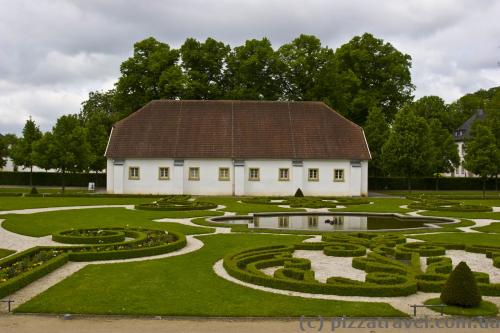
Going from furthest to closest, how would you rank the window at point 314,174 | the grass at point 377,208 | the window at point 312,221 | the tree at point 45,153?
the tree at point 45,153 → the window at point 314,174 → the grass at point 377,208 → the window at point 312,221

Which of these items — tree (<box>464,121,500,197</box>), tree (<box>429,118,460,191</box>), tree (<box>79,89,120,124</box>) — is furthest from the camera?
tree (<box>79,89,120,124</box>)

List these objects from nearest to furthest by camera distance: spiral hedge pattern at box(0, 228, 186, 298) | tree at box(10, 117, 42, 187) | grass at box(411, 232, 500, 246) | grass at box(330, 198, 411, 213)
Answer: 1. spiral hedge pattern at box(0, 228, 186, 298)
2. grass at box(411, 232, 500, 246)
3. grass at box(330, 198, 411, 213)
4. tree at box(10, 117, 42, 187)

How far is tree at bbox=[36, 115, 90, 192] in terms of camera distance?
55719 millimetres

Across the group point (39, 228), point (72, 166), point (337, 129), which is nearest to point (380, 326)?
point (39, 228)

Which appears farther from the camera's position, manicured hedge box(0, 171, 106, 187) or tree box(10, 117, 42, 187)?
manicured hedge box(0, 171, 106, 187)

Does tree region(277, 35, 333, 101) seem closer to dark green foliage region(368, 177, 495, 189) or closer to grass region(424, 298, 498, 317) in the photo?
dark green foliage region(368, 177, 495, 189)

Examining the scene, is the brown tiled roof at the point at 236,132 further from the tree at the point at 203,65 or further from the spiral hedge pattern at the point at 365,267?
the spiral hedge pattern at the point at 365,267

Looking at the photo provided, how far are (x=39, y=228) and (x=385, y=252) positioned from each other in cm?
1760

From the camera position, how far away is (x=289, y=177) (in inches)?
2141

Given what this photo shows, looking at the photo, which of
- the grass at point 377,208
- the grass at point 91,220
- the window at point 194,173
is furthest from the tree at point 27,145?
the grass at point 377,208

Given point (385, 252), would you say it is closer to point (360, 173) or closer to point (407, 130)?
point (360, 173)

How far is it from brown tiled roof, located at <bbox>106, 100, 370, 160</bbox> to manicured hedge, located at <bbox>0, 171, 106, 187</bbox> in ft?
55.1

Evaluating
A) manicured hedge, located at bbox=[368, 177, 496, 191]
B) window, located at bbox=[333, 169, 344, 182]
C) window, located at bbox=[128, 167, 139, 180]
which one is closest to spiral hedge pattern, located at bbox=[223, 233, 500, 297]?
window, located at bbox=[333, 169, 344, 182]

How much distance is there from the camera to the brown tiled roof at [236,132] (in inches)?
2142
